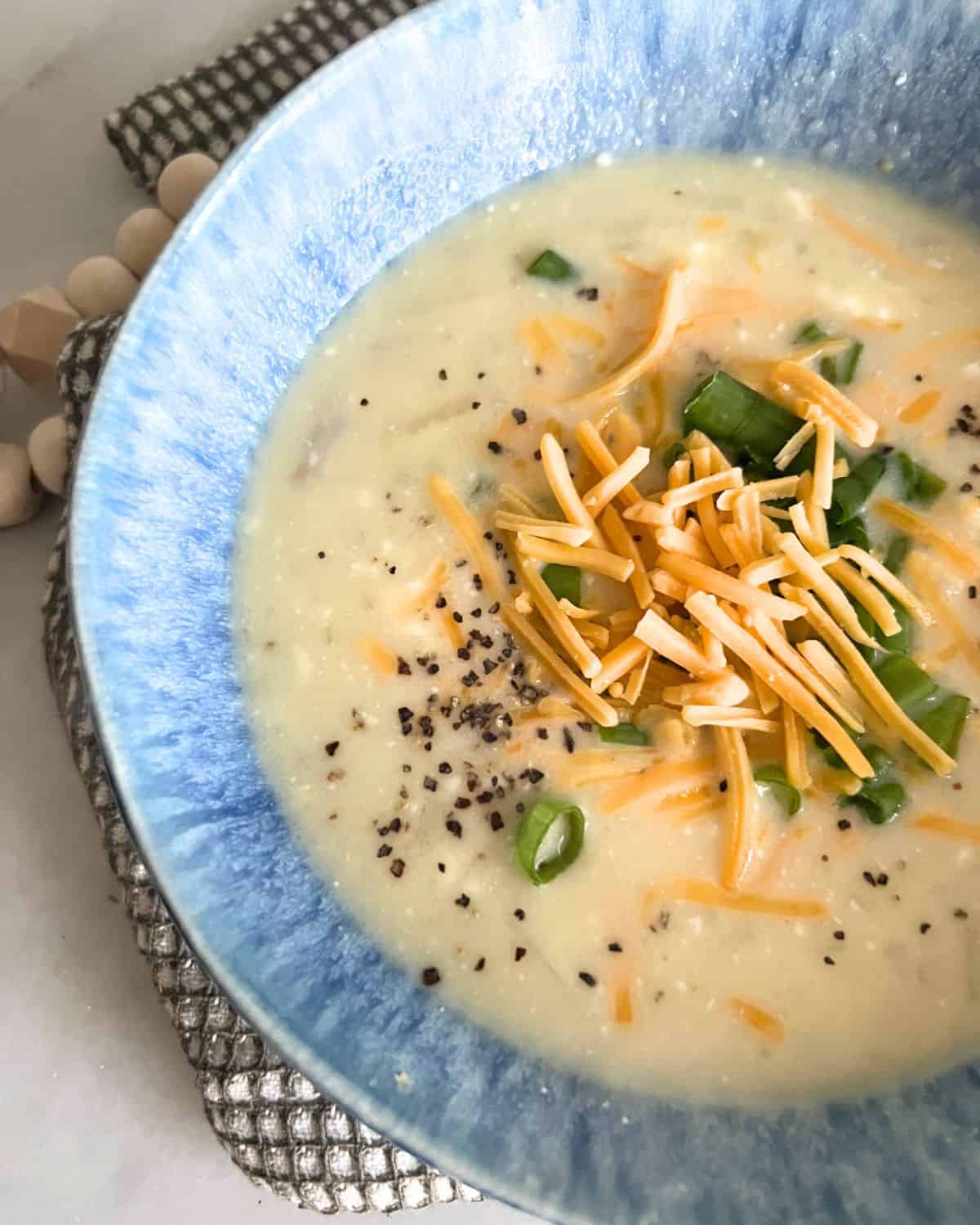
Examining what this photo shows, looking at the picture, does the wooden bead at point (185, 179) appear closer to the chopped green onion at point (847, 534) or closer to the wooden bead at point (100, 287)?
the wooden bead at point (100, 287)

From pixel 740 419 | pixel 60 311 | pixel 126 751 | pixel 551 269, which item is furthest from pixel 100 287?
pixel 740 419

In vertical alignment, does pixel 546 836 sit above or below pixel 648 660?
below

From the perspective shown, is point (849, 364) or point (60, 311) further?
point (60, 311)

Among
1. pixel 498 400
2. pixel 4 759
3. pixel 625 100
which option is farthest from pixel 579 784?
pixel 625 100

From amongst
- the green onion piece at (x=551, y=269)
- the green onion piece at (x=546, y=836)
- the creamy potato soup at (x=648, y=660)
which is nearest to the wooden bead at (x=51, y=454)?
the creamy potato soup at (x=648, y=660)

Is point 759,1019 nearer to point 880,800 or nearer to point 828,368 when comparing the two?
point 880,800

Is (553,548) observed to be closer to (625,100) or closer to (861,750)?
(861,750)
